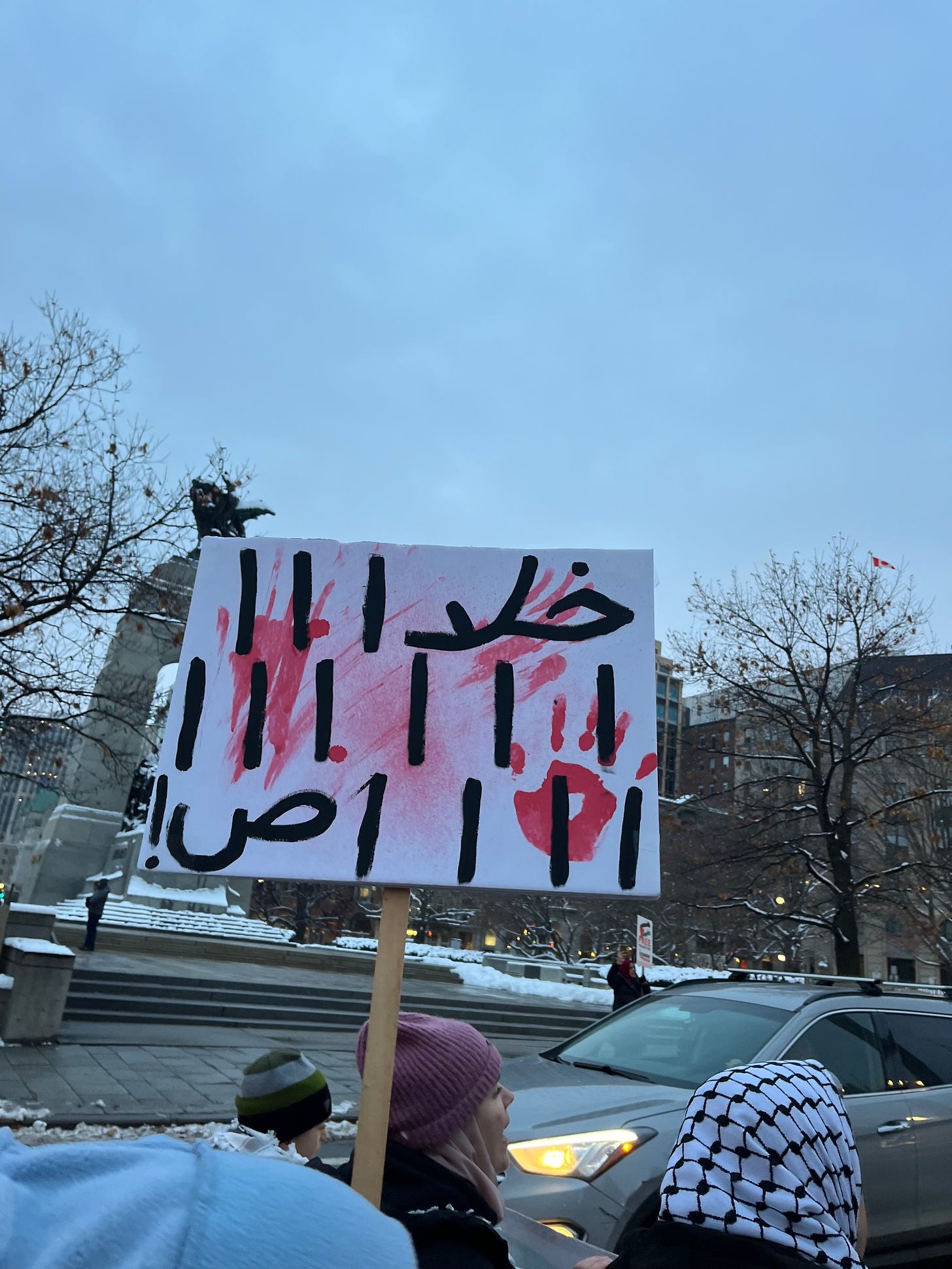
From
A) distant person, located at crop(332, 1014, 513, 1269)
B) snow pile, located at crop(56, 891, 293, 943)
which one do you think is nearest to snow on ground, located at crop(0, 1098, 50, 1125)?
A: distant person, located at crop(332, 1014, 513, 1269)

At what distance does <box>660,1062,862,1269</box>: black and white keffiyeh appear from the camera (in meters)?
1.65

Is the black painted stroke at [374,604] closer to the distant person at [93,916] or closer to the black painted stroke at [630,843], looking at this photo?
the black painted stroke at [630,843]

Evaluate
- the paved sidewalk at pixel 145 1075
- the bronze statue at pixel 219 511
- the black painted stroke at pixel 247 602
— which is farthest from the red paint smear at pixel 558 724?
the bronze statue at pixel 219 511

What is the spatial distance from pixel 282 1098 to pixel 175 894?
2754cm

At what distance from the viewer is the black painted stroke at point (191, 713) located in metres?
2.78

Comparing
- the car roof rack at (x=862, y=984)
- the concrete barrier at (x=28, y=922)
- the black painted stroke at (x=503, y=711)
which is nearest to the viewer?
the black painted stroke at (x=503, y=711)

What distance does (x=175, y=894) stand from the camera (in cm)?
2866

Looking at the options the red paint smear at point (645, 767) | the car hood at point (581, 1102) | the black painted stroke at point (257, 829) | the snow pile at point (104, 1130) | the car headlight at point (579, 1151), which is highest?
the red paint smear at point (645, 767)

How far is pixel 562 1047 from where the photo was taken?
560cm

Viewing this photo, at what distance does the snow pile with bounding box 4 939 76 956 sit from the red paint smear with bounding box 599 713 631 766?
961 cm

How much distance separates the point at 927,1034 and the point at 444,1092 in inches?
172

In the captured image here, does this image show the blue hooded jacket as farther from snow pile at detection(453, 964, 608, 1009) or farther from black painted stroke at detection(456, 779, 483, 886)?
snow pile at detection(453, 964, 608, 1009)

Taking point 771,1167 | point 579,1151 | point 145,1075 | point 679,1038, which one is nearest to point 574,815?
point 771,1167

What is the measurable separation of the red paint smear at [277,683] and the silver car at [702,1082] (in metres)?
2.36
